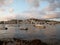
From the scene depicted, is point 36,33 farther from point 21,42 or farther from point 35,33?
point 21,42

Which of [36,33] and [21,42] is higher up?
[36,33]

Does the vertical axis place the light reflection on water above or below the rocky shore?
above

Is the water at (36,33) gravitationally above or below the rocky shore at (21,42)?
above

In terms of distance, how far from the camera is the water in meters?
2.65

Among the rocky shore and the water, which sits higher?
the water

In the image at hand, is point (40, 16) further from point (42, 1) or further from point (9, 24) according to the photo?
point (9, 24)

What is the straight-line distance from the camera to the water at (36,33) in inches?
104

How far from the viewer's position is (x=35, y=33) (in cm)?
268

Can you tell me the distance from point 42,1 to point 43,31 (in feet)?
1.72

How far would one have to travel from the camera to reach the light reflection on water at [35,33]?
8.71 ft

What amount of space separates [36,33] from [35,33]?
17 millimetres

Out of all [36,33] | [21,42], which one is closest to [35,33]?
[36,33]

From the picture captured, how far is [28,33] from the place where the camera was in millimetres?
2676

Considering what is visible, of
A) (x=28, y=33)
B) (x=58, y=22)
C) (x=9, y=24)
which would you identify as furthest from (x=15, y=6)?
(x=58, y=22)
